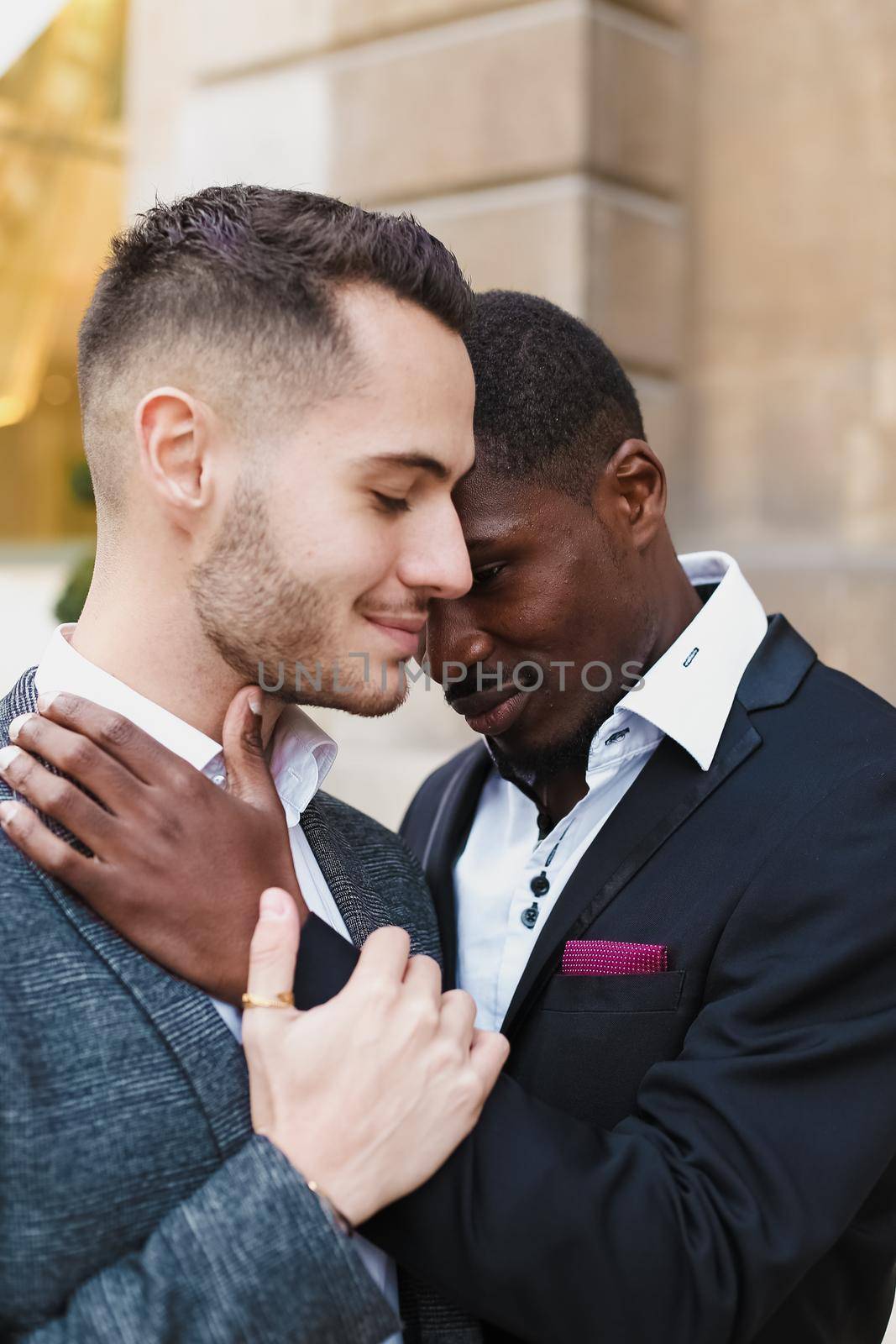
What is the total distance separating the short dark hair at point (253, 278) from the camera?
1861 mm

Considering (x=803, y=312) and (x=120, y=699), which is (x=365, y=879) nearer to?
(x=120, y=699)

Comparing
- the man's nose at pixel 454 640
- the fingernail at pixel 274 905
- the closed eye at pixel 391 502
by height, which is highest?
the closed eye at pixel 391 502

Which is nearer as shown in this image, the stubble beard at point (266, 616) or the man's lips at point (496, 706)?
the stubble beard at point (266, 616)

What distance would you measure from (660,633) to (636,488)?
0.27m

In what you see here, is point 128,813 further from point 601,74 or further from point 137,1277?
point 601,74

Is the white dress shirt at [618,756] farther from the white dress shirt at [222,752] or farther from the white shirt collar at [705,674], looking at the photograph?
the white dress shirt at [222,752]

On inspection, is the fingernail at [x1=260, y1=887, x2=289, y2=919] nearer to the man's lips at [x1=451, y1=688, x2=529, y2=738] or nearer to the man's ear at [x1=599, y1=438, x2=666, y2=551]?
the man's lips at [x1=451, y1=688, x2=529, y2=738]

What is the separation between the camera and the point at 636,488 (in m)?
2.49

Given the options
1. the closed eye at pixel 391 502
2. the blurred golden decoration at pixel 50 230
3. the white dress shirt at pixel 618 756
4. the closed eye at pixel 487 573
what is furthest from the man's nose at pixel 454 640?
the blurred golden decoration at pixel 50 230

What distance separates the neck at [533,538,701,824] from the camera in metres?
2.48

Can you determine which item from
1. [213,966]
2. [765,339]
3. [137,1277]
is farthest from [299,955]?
[765,339]

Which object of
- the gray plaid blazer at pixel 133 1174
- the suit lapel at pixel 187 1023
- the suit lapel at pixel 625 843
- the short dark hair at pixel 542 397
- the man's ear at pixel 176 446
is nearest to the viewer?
the gray plaid blazer at pixel 133 1174

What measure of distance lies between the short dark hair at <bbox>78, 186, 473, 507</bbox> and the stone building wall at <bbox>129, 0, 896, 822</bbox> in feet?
8.18

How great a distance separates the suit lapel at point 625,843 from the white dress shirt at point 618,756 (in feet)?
0.11
